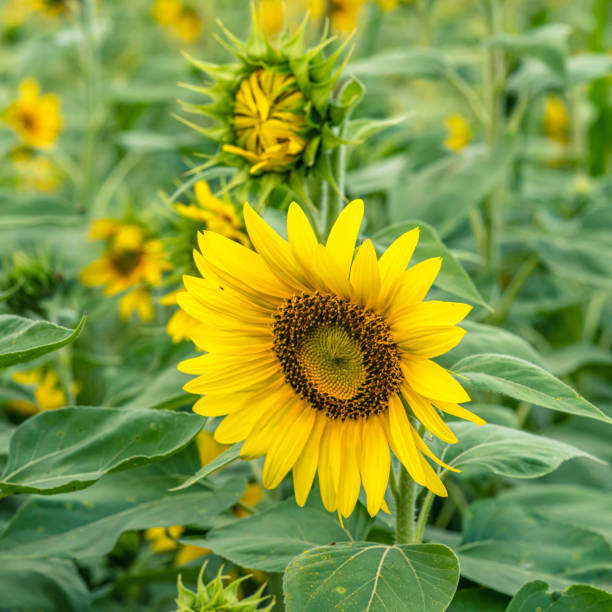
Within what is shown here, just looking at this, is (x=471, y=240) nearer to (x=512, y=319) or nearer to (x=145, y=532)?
(x=512, y=319)

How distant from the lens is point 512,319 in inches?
50.9

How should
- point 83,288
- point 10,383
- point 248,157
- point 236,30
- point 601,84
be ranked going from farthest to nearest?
point 236,30
point 601,84
point 83,288
point 10,383
point 248,157

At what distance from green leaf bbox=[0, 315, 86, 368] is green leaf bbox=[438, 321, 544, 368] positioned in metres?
0.29

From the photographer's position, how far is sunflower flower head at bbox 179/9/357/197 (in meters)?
0.67

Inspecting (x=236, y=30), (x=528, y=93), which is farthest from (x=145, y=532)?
(x=236, y=30)

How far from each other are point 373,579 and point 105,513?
11.2 inches

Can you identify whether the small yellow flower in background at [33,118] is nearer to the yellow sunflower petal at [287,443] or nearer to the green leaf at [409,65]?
the green leaf at [409,65]

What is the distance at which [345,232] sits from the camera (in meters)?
0.55

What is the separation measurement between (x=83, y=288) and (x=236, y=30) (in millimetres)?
1418

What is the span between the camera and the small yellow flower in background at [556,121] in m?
2.17

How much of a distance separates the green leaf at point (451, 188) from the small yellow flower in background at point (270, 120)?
320mm

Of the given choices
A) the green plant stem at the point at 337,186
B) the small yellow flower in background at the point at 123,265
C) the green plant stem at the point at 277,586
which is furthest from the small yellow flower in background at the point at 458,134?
the green plant stem at the point at 277,586

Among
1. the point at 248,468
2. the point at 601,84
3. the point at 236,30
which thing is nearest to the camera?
the point at 248,468

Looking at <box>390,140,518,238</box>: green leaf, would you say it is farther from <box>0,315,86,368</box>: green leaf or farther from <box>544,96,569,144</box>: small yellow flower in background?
<box>544,96,569,144</box>: small yellow flower in background
